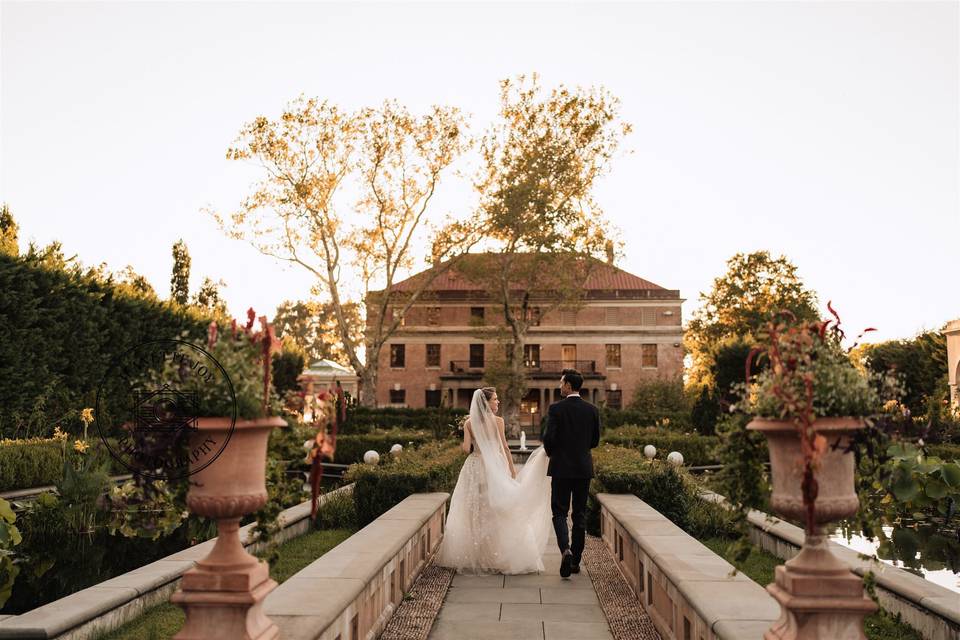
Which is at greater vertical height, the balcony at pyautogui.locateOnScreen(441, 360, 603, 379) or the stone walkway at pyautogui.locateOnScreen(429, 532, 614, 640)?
the balcony at pyautogui.locateOnScreen(441, 360, 603, 379)

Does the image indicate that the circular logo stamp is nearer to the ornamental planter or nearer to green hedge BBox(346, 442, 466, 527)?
the ornamental planter

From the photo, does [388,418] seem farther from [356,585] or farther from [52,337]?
[356,585]

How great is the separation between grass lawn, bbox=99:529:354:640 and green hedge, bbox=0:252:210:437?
8472 millimetres

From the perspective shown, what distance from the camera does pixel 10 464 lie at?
12688 millimetres

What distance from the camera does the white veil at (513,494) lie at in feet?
25.3

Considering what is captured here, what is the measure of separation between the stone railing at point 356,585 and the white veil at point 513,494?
2.55ft

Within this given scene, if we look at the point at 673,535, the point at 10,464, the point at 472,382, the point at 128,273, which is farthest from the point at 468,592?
the point at 128,273

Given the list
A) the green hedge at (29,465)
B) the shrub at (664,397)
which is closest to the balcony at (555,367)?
the shrub at (664,397)

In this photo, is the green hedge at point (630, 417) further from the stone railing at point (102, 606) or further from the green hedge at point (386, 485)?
the stone railing at point (102, 606)

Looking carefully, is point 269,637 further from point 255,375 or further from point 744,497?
point 744,497

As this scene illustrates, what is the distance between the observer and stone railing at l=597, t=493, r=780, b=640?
12.8 ft

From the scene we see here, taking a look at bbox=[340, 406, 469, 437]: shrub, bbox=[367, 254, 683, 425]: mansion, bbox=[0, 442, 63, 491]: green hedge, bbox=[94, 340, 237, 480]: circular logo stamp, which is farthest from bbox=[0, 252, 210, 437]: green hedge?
bbox=[367, 254, 683, 425]: mansion

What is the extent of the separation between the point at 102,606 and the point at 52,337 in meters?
12.9

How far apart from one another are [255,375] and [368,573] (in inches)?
75.0
